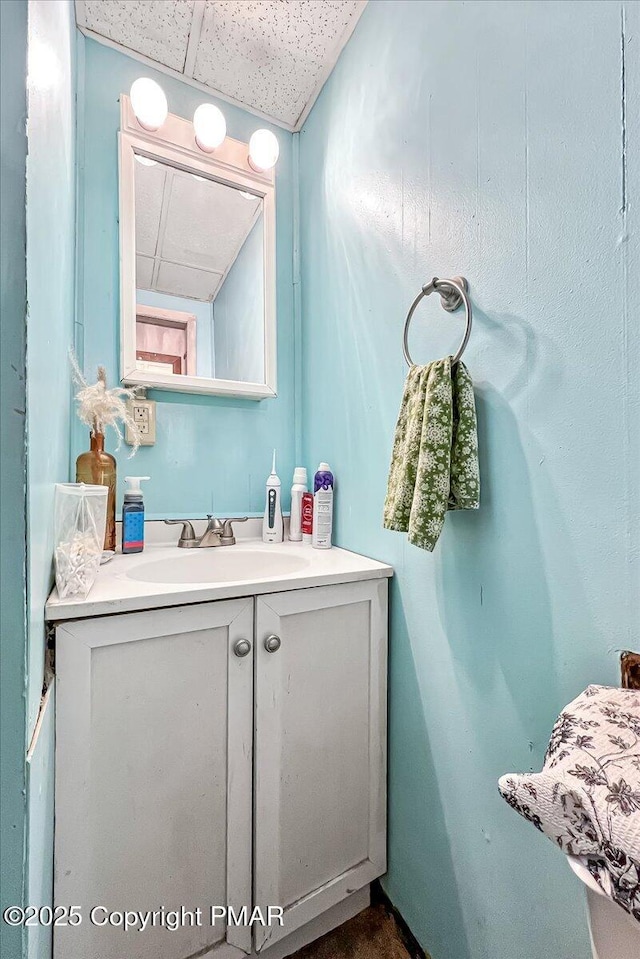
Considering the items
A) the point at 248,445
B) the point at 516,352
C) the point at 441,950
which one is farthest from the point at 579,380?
the point at 441,950

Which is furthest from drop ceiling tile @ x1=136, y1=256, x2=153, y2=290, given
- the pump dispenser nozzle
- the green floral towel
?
the green floral towel

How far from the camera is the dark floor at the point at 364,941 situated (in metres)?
0.88

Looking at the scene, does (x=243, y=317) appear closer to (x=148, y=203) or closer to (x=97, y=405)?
(x=148, y=203)

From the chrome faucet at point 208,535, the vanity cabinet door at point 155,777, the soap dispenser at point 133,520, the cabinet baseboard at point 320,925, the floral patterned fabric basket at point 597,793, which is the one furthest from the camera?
the chrome faucet at point 208,535

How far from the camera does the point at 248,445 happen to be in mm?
1332

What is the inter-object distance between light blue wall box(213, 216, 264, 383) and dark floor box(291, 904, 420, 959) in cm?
140

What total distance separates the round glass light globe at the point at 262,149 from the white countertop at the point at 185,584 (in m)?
1.18

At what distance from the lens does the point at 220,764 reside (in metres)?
0.75

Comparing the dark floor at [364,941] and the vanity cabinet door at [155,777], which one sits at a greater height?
the vanity cabinet door at [155,777]

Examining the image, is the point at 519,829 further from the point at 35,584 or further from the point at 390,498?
the point at 35,584

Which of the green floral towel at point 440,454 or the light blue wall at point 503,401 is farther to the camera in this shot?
the green floral towel at point 440,454

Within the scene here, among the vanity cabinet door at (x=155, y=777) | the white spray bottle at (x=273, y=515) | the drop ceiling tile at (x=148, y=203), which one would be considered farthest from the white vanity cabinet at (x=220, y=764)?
the drop ceiling tile at (x=148, y=203)

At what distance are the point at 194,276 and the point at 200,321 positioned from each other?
14 centimetres

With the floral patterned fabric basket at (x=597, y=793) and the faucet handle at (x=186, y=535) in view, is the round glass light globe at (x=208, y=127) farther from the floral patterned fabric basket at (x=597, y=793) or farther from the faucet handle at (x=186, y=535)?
the floral patterned fabric basket at (x=597, y=793)
